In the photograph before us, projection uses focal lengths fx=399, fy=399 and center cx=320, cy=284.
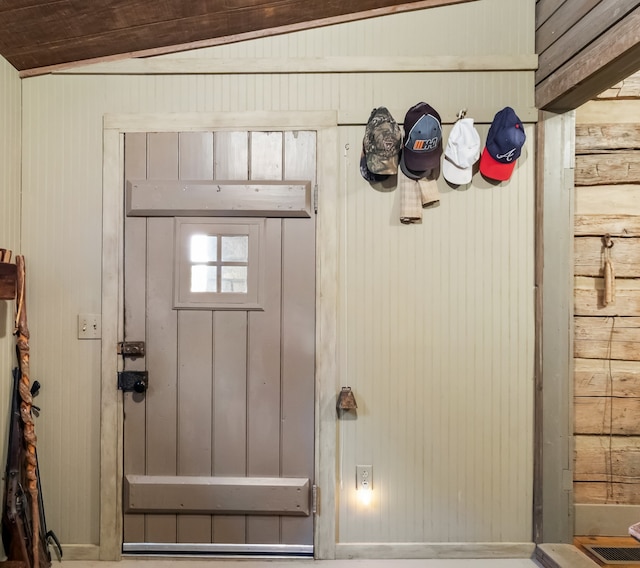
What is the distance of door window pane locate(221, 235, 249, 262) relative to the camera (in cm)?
177

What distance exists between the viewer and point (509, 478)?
5.82ft

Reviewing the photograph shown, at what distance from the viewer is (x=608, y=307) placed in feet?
6.22

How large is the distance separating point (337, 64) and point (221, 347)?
4.44ft

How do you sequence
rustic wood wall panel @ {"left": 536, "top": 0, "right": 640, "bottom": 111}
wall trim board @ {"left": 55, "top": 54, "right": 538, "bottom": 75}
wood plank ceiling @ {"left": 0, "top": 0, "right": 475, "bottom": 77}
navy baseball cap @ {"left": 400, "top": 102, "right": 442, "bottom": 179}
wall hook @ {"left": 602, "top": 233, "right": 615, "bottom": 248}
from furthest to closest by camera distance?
wall hook @ {"left": 602, "top": 233, "right": 615, "bottom": 248}
wall trim board @ {"left": 55, "top": 54, "right": 538, "bottom": 75}
navy baseball cap @ {"left": 400, "top": 102, "right": 442, "bottom": 179}
wood plank ceiling @ {"left": 0, "top": 0, "right": 475, "bottom": 77}
rustic wood wall panel @ {"left": 536, "top": 0, "right": 640, "bottom": 111}

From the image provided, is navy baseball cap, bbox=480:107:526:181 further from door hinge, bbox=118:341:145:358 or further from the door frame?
door hinge, bbox=118:341:145:358

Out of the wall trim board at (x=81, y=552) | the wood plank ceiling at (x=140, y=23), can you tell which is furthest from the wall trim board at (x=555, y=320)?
the wall trim board at (x=81, y=552)

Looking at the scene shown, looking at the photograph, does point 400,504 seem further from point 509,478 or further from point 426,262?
point 426,262

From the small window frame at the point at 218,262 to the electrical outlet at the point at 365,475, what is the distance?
2.78ft

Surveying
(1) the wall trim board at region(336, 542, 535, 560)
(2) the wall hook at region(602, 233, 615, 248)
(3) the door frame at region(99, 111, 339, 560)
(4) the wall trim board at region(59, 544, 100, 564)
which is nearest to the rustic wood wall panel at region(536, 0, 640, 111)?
(2) the wall hook at region(602, 233, 615, 248)

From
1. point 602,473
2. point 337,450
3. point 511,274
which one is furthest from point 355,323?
point 602,473

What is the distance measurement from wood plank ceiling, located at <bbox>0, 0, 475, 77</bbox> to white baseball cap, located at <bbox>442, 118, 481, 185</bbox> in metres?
0.57

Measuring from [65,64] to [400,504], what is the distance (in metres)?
2.47

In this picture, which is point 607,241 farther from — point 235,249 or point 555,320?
point 235,249

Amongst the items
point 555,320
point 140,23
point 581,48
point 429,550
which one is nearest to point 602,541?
point 429,550
